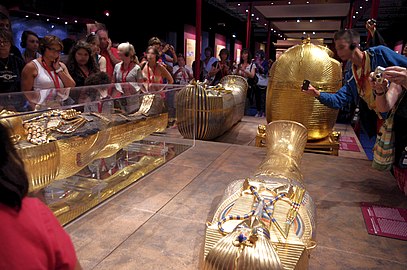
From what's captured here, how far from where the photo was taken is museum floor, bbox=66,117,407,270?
5.89 ft

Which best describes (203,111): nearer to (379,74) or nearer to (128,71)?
(128,71)

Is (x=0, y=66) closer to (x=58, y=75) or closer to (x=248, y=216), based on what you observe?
(x=58, y=75)

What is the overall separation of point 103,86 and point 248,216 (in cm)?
238

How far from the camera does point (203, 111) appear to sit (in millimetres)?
4457

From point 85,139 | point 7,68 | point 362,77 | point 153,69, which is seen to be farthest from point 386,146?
point 7,68

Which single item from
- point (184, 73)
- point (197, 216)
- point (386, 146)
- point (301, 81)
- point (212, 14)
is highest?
point (212, 14)

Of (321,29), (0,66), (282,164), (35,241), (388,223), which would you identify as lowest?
(388,223)

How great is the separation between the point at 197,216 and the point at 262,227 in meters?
1.04

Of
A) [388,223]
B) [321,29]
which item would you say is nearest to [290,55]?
[388,223]

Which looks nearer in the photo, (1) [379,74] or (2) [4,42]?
(1) [379,74]

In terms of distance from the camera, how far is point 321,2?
6656 mm

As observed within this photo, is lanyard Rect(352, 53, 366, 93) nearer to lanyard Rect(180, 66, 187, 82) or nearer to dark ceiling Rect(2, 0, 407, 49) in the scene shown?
lanyard Rect(180, 66, 187, 82)

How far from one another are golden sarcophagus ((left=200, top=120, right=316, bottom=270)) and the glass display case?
938 millimetres

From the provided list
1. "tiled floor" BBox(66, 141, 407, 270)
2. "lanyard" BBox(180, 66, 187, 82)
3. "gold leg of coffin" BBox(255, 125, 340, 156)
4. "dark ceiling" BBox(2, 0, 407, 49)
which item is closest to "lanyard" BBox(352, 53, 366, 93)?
"tiled floor" BBox(66, 141, 407, 270)
